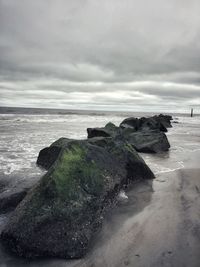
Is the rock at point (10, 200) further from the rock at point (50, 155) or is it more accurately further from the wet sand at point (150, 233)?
the rock at point (50, 155)

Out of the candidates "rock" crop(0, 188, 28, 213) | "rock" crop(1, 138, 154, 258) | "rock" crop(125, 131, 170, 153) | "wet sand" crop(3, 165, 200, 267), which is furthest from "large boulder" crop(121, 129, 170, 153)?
"rock" crop(0, 188, 28, 213)

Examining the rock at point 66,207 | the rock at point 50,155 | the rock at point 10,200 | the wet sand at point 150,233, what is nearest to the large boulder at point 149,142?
the rock at point 50,155

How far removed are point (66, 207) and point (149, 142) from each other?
8717 mm

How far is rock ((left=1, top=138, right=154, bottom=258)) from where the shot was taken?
3.86m

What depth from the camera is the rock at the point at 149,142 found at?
39.1ft

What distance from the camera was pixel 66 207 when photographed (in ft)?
14.0

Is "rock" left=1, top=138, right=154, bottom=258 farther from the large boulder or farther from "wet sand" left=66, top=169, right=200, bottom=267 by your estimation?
the large boulder

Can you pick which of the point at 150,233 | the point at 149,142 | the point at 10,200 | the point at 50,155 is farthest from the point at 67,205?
the point at 149,142

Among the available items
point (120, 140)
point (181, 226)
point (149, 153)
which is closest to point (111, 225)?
point (181, 226)

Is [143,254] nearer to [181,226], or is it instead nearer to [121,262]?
[121,262]

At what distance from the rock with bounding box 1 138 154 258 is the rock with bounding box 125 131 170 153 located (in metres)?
6.06

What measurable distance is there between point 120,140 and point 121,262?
451 cm

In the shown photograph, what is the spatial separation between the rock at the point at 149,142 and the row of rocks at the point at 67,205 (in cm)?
575

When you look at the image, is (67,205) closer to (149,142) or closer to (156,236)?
(156,236)
